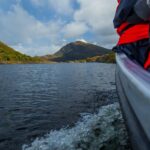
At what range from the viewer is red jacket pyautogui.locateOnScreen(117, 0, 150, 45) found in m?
4.46

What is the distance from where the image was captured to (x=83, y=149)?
8516 millimetres

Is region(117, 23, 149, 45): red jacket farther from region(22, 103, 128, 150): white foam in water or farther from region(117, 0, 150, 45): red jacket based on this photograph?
region(22, 103, 128, 150): white foam in water

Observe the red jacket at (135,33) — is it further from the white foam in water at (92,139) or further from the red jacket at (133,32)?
the white foam in water at (92,139)

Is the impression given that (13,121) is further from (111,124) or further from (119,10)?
(119,10)

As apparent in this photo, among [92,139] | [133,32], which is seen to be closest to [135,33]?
[133,32]

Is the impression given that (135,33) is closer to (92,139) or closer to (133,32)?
(133,32)

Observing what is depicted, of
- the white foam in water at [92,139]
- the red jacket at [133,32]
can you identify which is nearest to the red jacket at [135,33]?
the red jacket at [133,32]

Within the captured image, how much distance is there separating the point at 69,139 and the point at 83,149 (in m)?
1.34

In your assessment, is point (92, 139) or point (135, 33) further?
point (92, 139)

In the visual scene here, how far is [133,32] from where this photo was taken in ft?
15.8

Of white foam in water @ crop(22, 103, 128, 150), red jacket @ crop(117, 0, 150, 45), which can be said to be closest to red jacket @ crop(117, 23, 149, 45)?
red jacket @ crop(117, 0, 150, 45)

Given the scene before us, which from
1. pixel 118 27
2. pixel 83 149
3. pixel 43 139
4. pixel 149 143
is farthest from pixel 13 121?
pixel 149 143

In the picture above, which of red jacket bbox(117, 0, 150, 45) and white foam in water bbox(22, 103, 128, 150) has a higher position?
red jacket bbox(117, 0, 150, 45)

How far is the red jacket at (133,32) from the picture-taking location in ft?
14.6
